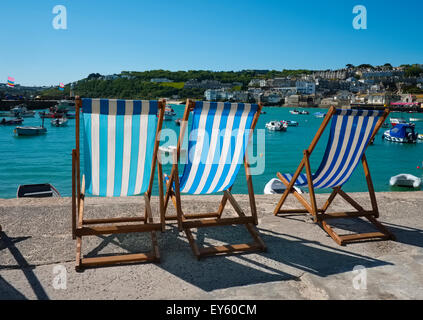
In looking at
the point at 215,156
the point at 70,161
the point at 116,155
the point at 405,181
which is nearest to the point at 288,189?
the point at 215,156

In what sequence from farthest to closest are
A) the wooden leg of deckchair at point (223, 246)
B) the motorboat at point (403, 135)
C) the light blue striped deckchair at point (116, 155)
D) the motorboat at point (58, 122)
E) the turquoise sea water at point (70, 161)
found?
the motorboat at point (58, 122) → the motorboat at point (403, 135) → the turquoise sea water at point (70, 161) → the wooden leg of deckchair at point (223, 246) → the light blue striped deckchair at point (116, 155)

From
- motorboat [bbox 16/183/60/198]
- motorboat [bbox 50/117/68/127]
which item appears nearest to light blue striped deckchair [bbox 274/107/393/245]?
motorboat [bbox 16/183/60/198]

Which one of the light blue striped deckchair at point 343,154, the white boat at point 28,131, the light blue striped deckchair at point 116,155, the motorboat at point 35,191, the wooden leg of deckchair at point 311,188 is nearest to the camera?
the light blue striped deckchair at point 116,155

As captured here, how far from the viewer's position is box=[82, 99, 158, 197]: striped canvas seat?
279cm

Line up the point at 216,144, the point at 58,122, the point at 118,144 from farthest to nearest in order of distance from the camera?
1. the point at 58,122
2. the point at 216,144
3. the point at 118,144

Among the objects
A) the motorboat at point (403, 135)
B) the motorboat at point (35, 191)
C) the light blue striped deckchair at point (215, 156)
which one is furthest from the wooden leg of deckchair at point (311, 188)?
the motorboat at point (403, 135)

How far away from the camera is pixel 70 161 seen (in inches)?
1040

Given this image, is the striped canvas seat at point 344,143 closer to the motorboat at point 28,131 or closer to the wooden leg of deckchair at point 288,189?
the wooden leg of deckchair at point 288,189

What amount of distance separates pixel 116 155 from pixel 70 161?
83.6 feet

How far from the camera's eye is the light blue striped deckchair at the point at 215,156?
2.97m

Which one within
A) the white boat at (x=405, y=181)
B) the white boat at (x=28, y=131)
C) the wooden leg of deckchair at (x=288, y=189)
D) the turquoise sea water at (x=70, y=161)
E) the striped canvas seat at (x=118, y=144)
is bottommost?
the turquoise sea water at (x=70, y=161)

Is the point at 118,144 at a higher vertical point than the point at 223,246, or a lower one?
higher

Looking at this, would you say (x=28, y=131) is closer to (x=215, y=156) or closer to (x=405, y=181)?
(x=405, y=181)
